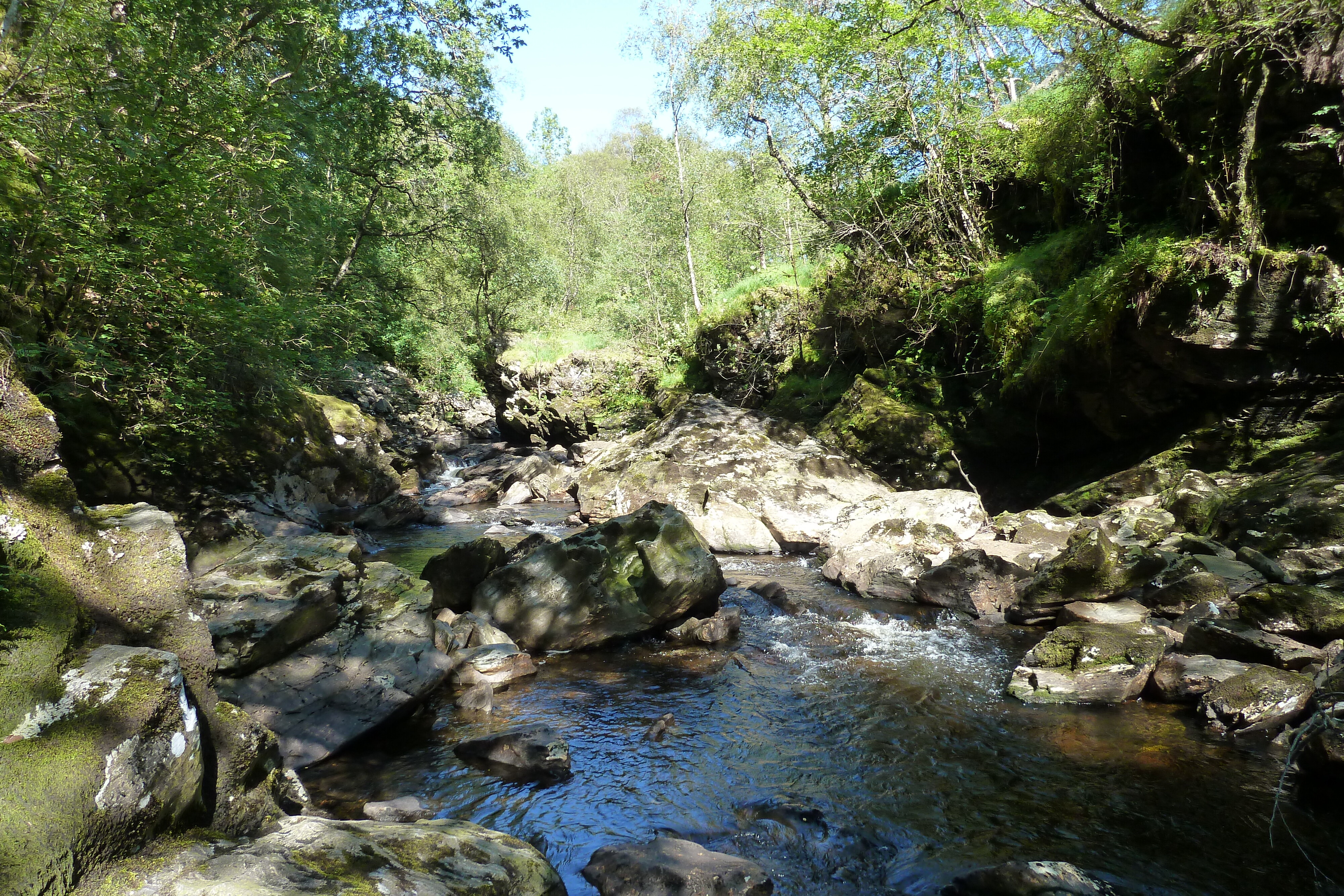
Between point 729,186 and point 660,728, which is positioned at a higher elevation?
point 729,186

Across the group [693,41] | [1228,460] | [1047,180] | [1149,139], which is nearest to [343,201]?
[693,41]

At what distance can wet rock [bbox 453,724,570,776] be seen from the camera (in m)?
5.63

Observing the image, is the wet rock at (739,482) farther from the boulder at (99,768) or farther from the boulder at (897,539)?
the boulder at (99,768)

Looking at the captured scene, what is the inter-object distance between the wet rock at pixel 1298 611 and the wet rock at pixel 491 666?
7773 mm

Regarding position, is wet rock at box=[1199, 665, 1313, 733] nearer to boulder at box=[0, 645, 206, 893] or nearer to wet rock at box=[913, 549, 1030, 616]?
wet rock at box=[913, 549, 1030, 616]

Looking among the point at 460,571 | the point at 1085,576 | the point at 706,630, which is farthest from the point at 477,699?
the point at 1085,576

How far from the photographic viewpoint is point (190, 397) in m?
9.66

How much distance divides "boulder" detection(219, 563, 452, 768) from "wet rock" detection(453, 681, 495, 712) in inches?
12.5

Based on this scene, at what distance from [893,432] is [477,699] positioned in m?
11.4

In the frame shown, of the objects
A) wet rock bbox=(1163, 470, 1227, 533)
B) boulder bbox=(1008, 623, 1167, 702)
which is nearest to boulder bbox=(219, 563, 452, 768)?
boulder bbox=(1008, 623, 1167, 702)

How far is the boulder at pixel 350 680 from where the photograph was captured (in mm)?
5625

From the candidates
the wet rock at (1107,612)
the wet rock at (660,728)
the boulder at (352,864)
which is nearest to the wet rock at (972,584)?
the wet rock at (1107,612)

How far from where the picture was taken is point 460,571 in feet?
30.7

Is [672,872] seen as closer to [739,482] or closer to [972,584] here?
[972,584]
